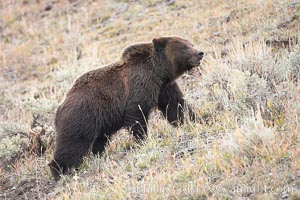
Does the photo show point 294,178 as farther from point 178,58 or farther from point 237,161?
point 178,58

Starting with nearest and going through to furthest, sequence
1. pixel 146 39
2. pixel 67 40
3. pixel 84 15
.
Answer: pixel 146 39 < pixel 67 40 < pixel 84 15

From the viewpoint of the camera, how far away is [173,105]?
8.34 m

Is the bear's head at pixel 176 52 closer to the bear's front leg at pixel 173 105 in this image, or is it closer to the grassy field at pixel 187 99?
the bear's front leg at pixel 173 105

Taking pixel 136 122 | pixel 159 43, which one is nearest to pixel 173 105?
pixel 136 122

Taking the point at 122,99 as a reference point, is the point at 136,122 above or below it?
below

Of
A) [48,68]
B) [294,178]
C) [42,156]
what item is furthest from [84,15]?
[294,178]

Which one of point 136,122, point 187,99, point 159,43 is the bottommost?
point 187,99

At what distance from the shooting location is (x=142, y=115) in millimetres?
7887

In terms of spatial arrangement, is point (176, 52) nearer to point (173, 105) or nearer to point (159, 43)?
point (159, 43)

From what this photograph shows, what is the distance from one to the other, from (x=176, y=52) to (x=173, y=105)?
0.79m

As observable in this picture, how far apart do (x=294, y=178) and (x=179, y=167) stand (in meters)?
1.51

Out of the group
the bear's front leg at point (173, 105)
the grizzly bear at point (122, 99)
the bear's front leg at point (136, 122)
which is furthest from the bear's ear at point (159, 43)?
the bear's front leg at point (136, 122)

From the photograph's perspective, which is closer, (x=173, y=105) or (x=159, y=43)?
(x=173, y=105)

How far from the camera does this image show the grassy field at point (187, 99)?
5816mm
